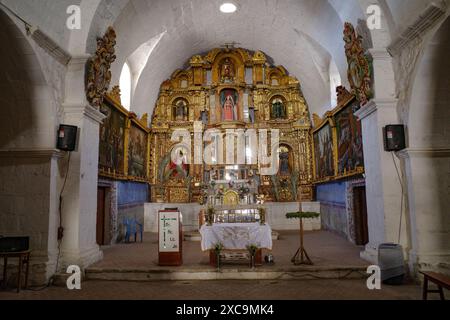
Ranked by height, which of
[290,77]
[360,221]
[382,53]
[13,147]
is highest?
[290,77]

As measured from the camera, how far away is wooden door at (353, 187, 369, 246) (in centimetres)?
864

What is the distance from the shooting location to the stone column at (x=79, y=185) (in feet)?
20.2

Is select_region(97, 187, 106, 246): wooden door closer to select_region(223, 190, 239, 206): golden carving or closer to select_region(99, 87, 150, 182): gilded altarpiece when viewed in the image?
select_region(99, 87, 150, 182): gilded altarpiece

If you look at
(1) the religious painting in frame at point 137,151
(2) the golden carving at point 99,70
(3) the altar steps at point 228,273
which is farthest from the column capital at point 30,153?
(1) the religious painting in frame at point 137,151

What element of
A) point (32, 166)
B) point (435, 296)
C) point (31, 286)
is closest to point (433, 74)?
point (435, 296)

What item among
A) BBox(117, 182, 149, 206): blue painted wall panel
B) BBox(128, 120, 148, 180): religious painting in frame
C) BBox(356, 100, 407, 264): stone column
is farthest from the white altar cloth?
BBox(128, 120, 148, 180): religious painting in frame

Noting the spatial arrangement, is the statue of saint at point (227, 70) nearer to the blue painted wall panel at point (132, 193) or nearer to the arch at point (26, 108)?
the blue painted wall panel at point (132, 193)

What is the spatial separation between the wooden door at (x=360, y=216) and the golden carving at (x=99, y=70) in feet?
24.3

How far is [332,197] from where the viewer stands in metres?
11.5

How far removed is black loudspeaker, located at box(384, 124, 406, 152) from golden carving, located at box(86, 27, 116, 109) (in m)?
6.05

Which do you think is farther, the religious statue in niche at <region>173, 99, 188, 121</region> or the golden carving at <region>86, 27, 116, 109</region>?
the religious statue in niche at <region>173, 99, 188, 121</region>

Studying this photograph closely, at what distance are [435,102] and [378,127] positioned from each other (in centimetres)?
102

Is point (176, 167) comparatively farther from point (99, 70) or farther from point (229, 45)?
point (99, 70)

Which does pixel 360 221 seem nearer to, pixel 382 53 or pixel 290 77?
pixel 382 53
